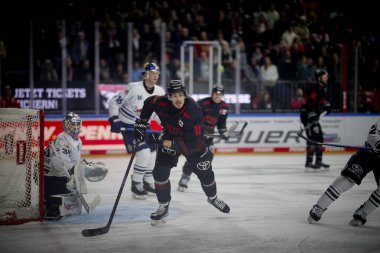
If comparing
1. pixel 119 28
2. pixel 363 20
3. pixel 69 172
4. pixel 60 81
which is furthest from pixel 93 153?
pixel 363 20

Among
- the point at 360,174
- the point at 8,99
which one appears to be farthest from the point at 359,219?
the point at 8,99

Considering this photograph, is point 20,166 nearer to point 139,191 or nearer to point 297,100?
point 139,191

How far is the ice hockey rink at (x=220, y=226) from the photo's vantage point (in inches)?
235

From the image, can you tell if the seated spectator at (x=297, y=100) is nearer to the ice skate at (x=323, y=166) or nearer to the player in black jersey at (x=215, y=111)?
the ice skate at (x=323, y=166)

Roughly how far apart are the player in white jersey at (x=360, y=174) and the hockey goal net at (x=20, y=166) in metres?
2.71

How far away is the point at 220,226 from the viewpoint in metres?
6.91

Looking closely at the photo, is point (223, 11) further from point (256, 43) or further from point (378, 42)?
point (378, 42)

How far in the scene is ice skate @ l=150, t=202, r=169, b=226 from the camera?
6.95 m

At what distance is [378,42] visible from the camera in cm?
1577

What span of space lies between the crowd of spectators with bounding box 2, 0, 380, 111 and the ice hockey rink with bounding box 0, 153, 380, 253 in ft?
12.9

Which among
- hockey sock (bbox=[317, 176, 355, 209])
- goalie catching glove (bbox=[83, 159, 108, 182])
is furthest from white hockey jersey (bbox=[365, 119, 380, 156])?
goalie catching glove (bbox=[83, 159, 108, 182])

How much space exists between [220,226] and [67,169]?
1744 millimetres

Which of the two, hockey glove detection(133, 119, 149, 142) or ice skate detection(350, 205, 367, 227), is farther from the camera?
hockey glove detection(133, 119, 149, 142)

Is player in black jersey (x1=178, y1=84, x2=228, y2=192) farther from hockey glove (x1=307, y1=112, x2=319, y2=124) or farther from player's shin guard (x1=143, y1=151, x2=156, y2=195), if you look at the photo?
hockey glove (x1=307, y1=112, x2=319, y2=124)
